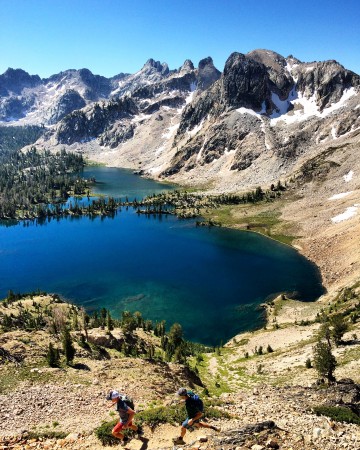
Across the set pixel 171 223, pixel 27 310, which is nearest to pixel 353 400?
pixel 27 310

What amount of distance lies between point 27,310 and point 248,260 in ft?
226

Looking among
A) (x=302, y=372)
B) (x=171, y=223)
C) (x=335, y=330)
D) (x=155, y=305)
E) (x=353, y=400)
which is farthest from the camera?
(x=171, y=223)

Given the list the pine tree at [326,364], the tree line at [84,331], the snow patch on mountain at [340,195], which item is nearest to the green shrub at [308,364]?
the pine tree at [326,364]

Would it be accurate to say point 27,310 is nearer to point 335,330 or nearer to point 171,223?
point 335,330

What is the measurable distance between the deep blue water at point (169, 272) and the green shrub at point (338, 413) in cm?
4924

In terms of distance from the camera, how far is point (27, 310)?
71.4 metres

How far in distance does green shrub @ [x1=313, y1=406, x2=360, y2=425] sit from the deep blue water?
1939 inches

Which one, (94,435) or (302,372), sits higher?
(94,435)

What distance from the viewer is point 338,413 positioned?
24984mm

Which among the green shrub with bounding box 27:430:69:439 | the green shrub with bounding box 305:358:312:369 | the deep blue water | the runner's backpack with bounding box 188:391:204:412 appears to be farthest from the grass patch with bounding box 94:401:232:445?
the deep blue water

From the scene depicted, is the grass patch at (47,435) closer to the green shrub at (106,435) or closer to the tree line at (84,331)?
the green shrub at (106,435)

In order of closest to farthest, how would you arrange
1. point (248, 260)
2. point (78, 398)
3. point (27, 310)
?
point (78, 398)
point (27, 310)
point (248, 260)

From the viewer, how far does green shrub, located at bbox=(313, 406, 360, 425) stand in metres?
24.1

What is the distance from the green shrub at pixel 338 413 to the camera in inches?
947
